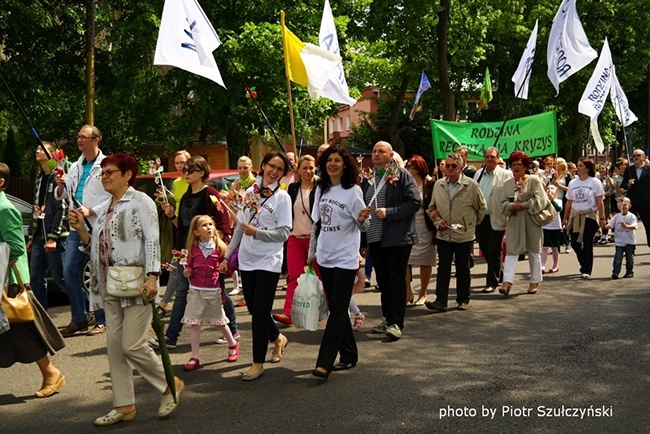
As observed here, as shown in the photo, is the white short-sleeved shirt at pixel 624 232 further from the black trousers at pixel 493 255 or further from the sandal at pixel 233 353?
the sandal at pixel 233 353

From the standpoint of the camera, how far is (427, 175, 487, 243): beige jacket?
30.9 feet

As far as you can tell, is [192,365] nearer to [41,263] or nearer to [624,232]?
[41,263]

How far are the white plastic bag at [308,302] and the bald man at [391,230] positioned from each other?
1062 mm

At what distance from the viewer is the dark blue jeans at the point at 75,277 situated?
8.23 meters

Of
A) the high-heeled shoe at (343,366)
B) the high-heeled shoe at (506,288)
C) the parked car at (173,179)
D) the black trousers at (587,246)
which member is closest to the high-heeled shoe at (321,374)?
Answer: the high-heeled shoe at (343,366)

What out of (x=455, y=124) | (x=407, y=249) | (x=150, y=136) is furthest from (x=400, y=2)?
(x=407, y=249)

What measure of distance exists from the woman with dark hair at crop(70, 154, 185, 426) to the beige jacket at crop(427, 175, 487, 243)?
4790mm

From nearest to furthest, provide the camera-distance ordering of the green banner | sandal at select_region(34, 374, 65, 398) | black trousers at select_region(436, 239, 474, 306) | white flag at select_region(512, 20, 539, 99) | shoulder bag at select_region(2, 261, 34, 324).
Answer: shoulder bag at select_region(2, 261, 34, 324), sandal at select_region(34, 374, 65, 398), black trousers at select_region(436, 239, 474, 306), white flag at select_region(512, 20, 539, 99), the green banner

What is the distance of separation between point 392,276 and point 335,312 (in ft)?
5.14

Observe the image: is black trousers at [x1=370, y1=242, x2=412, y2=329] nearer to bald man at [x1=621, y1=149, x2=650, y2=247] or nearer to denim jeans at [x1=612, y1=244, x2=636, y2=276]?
denim jeans at [x1=612, y1=244, x2=636, y2=276]

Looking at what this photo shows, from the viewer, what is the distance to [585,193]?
1234cm


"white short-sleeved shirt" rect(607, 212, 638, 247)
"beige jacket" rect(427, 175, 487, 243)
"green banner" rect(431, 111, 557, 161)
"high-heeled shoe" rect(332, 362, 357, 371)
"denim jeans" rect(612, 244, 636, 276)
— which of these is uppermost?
"green banner" rect(431, 111, 557, 161)

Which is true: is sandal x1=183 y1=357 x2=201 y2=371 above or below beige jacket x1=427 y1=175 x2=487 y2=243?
below

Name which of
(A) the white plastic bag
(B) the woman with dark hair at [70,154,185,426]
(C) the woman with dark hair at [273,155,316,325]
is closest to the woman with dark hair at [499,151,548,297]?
(C) the woman with dark hair at [273,155,316,325]
